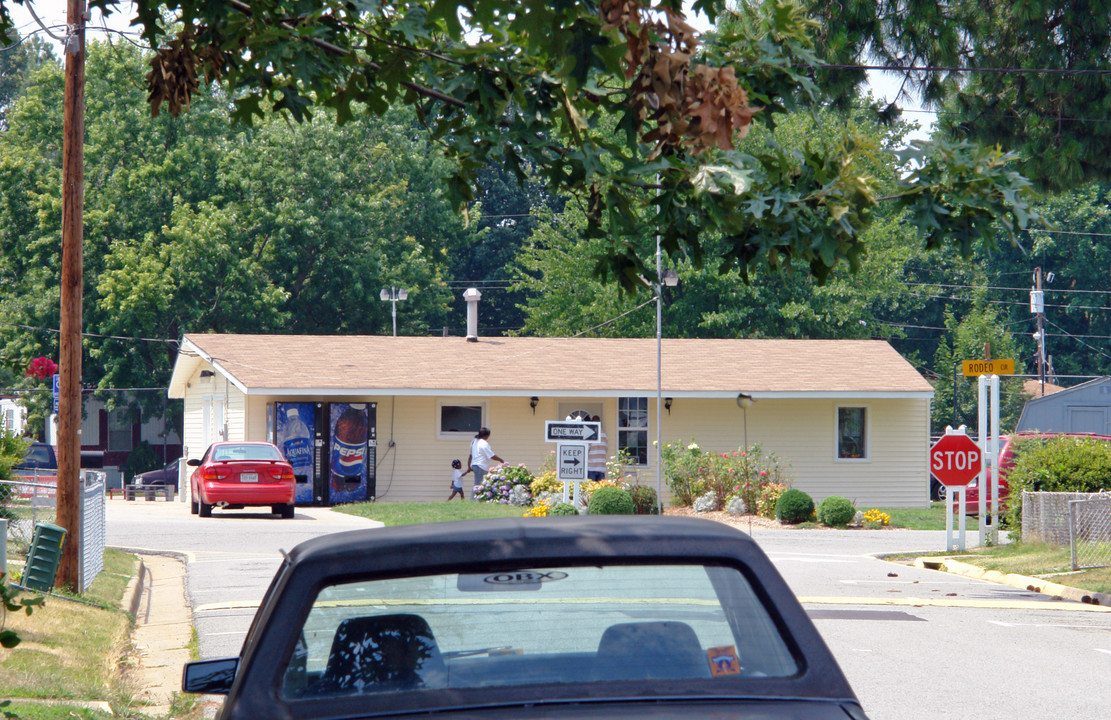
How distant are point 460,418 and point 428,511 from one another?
680 cm

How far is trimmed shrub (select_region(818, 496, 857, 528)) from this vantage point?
23.9 metres

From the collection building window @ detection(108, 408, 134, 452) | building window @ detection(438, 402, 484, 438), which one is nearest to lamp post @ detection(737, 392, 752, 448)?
building window @ detection(438, 402, 484, 438)

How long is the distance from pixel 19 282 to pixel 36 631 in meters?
39.2

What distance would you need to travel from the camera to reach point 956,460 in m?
17.6

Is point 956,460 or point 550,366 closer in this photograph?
point 956,460

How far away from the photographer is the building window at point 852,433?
31.4m

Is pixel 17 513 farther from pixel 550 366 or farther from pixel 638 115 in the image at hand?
pixel 550 366

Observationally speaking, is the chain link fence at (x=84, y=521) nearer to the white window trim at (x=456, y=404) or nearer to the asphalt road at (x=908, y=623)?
the asphalt road at (x=908, y=623)

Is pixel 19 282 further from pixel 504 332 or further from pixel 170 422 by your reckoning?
pixel 504 332

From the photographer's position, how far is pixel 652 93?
5.51 metres

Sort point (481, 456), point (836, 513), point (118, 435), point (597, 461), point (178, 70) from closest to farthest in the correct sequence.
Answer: point (178, 70), point (836, 513), point (481, 456), point (597, 461), point (118, 435)

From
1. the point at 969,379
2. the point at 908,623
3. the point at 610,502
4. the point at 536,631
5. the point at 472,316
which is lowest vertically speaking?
the point at 908,623

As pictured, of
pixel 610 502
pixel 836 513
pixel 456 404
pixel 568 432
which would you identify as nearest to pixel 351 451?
pixel 456 404

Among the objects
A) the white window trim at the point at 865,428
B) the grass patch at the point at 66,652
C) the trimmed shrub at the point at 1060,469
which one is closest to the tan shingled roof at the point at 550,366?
the white window trim at the point at 865,428
